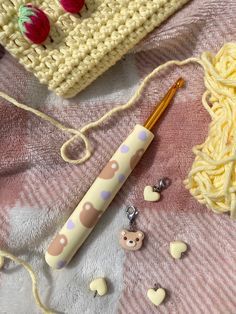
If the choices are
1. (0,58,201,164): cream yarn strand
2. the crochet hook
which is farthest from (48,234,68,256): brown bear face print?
(0,58,201,164): cream yarn strand

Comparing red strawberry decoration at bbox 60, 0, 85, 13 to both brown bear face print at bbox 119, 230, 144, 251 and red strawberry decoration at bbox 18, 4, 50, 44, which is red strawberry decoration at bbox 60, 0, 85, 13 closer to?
red strawberry decoration at bbox 18, 4, 50, 44

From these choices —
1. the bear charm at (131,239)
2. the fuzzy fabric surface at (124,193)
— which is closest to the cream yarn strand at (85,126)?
the fuzzy fabric surface at (124,193)

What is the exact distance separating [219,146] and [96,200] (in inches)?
6.8

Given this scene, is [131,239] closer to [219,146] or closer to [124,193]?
[124,193]

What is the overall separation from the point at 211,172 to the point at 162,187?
78 millimetres

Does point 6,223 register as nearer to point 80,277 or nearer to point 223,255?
point 80,277

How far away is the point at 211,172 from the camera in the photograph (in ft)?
2.22

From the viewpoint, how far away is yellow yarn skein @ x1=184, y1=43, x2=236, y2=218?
660 mm

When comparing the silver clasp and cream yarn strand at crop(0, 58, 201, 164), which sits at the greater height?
cream yarn strand at crop(0, 58, 201, 164)

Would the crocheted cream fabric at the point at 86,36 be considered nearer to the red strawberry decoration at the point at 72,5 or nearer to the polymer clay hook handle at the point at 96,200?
the red strawberry decoration at the point at 72,5

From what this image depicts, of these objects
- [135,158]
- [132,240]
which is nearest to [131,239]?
[132,240]

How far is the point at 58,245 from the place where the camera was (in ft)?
2.33

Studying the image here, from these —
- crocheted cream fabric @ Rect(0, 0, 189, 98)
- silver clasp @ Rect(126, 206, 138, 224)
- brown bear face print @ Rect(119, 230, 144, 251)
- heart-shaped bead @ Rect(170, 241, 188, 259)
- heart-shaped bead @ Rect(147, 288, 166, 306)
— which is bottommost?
heart-shaped bead @ Rect(147, 288, 166, 306)

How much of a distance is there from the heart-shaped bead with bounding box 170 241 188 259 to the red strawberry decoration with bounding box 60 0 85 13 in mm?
331
